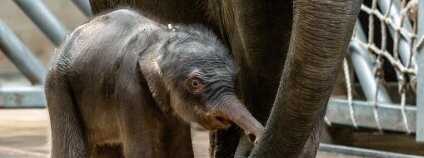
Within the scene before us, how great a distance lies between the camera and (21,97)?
4738mm

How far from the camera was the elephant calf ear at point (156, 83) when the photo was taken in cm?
167

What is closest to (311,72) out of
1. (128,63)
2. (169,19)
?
(128,63)

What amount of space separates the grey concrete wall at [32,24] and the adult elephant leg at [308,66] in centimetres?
544

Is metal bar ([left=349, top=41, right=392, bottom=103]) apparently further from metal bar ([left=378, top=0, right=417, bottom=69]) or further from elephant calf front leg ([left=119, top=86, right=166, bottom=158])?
elephant calf front leg ([left=119, top=86, right=166, bottom=158])

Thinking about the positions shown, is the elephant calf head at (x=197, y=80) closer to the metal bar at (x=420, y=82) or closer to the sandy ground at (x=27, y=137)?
the sandy ground at (x=27, y=137)

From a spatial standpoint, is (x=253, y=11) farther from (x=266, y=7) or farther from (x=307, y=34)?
(x=307, y=34)

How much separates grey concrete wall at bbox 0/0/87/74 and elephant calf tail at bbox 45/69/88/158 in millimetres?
5081

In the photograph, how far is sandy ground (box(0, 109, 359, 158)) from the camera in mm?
3672

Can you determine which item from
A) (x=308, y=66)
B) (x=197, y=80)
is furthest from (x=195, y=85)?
(x=308, y=66)

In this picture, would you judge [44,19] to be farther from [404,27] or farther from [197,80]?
[197,80]

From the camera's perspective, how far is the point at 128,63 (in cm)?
173

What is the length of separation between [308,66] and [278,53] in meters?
0.51

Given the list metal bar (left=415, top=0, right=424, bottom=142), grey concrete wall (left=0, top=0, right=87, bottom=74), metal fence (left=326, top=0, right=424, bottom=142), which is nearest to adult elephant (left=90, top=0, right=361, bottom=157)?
metal bar (left=415, top=0, right=424, bottom=142)

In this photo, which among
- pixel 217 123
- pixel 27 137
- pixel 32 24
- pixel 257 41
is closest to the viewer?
pixel 217 123
